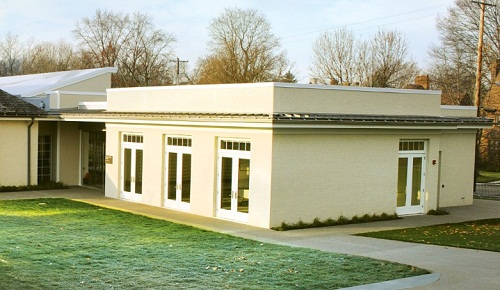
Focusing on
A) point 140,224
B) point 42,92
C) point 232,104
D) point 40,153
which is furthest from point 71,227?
point 42,92

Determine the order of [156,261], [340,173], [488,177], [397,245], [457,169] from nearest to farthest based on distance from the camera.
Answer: [156,261] → [397,245] → [340,173] → [457,169] → [488,177]

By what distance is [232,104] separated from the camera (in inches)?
811

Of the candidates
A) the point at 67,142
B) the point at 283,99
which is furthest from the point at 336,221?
the point at 67,142

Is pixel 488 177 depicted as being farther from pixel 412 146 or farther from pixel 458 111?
pixel 412 146

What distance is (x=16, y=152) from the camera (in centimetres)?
2788

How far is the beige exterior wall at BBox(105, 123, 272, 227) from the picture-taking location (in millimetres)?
19203

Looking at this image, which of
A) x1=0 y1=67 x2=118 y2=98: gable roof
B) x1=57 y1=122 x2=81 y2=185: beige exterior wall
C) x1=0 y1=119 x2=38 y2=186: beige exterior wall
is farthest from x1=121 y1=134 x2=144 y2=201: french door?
x1=0 y1=67 x2=118 y2=98: gable roof

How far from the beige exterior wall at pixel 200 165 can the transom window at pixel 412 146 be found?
19.0 ft

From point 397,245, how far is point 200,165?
732 centimetres

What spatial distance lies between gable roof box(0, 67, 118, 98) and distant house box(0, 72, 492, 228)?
719 centimetres

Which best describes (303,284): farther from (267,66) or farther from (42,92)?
(267,66)

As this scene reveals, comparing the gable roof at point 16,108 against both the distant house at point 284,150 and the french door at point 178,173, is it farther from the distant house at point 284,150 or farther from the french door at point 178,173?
the french door at point 178,173

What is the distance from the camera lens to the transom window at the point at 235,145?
2000 centimetres

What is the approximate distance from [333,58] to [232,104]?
124 feet
